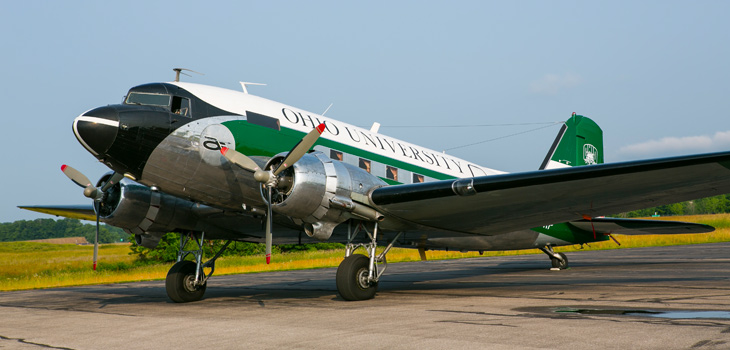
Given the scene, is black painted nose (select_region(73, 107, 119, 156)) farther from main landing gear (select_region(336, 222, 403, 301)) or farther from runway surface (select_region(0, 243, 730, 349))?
main landing gear (select_region(336, 222, 403, 301))

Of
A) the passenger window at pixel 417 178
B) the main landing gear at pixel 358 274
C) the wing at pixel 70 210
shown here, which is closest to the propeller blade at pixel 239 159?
the main landing gear at pixel 358 274

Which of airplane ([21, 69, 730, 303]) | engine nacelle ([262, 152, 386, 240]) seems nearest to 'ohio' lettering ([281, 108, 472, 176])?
airplane ([21, 69, 730, 303])

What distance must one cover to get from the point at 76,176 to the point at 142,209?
1.59 metres

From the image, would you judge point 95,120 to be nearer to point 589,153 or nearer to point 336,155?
point 336,155

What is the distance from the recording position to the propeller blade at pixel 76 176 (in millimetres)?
13430

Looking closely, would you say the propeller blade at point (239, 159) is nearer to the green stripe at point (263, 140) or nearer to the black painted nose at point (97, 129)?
the green stripe at point (263, 140)

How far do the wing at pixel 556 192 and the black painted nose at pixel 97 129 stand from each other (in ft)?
16.0

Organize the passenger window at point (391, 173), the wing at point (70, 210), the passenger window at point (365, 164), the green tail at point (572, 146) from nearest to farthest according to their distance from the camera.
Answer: the passenger window at point (365, 164) → the passenger window at point (391, 173) → the wing at point (70, 210) → the green tail at point (572, 146)

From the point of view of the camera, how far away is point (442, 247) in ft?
53.5

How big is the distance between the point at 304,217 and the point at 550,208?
200 inches

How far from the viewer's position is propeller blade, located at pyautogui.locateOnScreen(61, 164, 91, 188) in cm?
1343

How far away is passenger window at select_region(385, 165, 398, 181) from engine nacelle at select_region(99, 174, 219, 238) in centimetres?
409

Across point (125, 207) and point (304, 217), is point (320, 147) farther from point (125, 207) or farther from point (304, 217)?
point (125, 207)

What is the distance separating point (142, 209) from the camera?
13.9m
